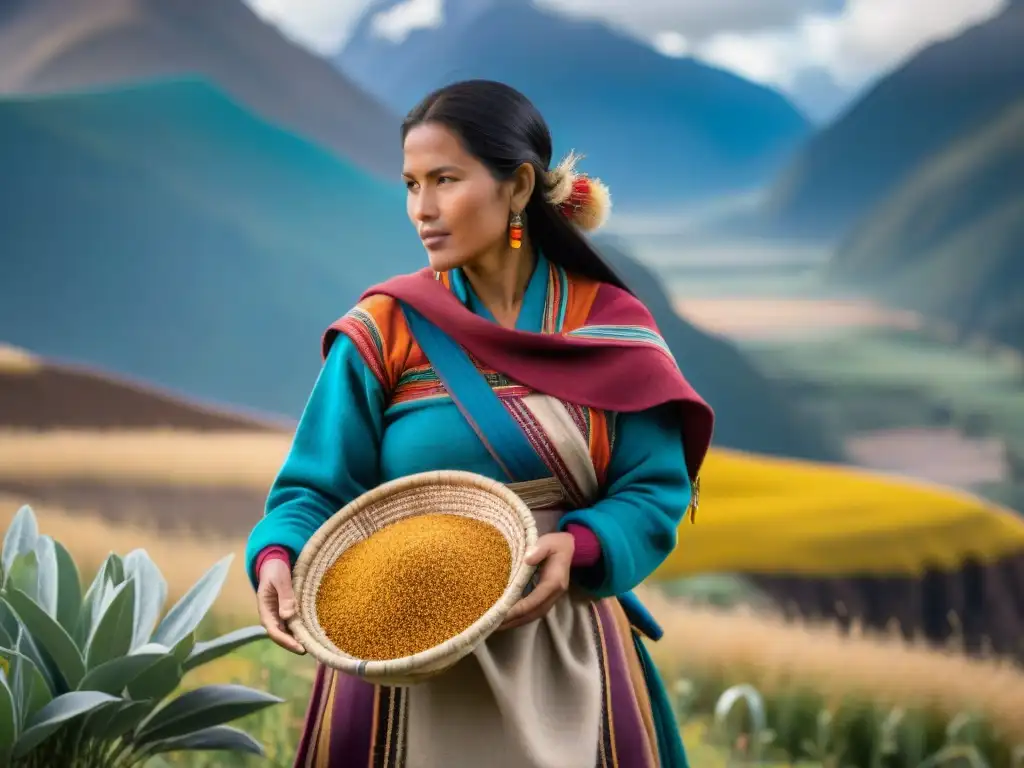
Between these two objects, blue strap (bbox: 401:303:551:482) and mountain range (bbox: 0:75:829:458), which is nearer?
blue strap (bbox: 401:303:551:482)

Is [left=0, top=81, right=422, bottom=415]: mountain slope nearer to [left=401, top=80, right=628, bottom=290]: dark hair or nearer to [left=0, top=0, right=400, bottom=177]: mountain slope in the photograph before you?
[left=0, top=0, right=400, bottom=177]: mountain slope

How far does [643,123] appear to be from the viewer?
206 inches

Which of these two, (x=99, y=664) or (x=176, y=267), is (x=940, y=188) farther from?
(x=99, y=664)

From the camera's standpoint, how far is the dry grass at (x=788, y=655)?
12.5 ft

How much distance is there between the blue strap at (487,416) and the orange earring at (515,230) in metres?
0.19

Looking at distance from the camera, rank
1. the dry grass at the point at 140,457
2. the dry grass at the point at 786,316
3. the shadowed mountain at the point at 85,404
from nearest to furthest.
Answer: the dry grass at the point at 140,457 → the shadowed mountain at the point at 85,404 → the dry grass at the point at 786,316

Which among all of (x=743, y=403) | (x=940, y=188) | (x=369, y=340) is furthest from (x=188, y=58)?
(x=369, y=340)

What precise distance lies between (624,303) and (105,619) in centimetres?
109

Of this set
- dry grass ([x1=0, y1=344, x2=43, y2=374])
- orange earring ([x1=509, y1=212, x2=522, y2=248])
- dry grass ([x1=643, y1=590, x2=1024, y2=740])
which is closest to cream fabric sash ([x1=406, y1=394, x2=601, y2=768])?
orange earring ([x1=509, y1=212, x2=522, y2=248])

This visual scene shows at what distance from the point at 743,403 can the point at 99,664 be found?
2.95m

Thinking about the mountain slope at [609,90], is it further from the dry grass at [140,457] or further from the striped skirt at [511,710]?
the striped skirt at [511,710]

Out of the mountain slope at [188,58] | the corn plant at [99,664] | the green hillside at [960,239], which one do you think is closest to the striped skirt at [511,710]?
the corn plant at [99,664]

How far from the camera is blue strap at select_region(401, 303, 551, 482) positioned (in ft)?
5.59

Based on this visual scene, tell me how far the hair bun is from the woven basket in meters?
0.51
